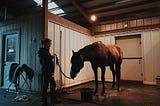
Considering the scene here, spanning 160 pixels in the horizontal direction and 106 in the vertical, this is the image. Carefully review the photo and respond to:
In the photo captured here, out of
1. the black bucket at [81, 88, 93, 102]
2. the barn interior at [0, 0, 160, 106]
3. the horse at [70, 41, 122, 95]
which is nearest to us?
the black bucket at [81, 88, 93, 102]

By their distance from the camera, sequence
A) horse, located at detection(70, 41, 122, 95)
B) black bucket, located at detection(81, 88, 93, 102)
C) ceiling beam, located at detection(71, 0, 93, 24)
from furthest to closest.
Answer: ceiling beam, located at detection(71, 0, 93, 24)
horse, located at detection(70, 41, 122, 95)
black bucket, located at detection(81, 88, 93, 102)

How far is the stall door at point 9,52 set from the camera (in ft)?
17.9

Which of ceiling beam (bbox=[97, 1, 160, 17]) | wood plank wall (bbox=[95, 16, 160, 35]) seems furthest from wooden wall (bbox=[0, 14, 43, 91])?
wood plank wall (bbox=[95, 16, 160, 35])

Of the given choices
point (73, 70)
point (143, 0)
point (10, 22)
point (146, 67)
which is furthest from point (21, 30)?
point (146, 67)

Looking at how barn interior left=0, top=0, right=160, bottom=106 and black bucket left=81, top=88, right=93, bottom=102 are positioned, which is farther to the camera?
barn interior left=0, top=0, right=160, bottom=106

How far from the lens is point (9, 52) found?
572 centimetres

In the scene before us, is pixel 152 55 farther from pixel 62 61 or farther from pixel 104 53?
pixel 62 61

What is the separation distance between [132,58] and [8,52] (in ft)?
18.8

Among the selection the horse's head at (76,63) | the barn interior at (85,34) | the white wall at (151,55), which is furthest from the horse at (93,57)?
the white wall at (151,55)

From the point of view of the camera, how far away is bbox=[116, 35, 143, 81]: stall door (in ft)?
22.7

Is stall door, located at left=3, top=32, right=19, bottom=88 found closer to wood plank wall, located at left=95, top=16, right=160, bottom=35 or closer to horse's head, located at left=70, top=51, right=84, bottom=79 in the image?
horse's head, located at left=70, top=51, right=84, bottom=79

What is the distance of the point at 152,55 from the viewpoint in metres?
6.40

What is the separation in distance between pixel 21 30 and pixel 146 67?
564 cm

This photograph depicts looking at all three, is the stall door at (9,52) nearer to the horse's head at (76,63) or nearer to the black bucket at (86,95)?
the horse's head at (76,63)
